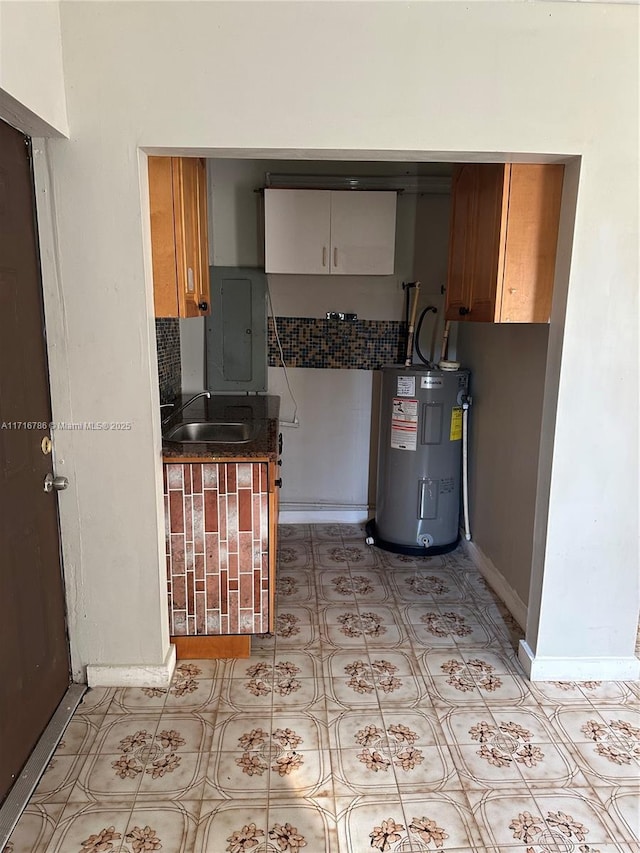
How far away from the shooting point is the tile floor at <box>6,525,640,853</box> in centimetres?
160

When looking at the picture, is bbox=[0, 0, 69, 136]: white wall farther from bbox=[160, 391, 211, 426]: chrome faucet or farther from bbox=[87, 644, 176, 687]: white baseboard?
bbox=[87, 644, 176, 687]: white baseboard

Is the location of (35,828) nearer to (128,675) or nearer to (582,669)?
(128,675)

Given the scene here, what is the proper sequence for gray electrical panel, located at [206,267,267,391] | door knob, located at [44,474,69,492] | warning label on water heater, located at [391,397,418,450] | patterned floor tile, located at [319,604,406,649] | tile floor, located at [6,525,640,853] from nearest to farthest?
tile floor, located at [6,525,640,853] → door knob, located at [44,474,69,492] → patterned floor tile, located at [319,604,406,649] → warning label on water heater, located at [391,397,418,450] → gray electrical panel, located at [206,267,267,391]

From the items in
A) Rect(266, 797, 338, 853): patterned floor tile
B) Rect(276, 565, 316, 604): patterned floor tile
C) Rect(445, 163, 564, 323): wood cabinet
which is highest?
Rect(445, 163, 564, 323): wood cabinet

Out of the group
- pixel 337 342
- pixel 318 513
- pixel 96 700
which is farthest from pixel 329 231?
pixel 96 700

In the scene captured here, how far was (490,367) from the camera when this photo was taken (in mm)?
3117

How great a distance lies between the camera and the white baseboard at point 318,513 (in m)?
3.88

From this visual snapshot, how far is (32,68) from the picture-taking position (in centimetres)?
160

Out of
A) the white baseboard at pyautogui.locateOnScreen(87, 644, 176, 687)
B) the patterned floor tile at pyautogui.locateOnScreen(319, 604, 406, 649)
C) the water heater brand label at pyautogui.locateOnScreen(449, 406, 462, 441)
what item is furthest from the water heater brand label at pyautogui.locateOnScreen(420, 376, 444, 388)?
the white baseboard at pyautogui.locateOnScreen(87, 644, 176, 687)

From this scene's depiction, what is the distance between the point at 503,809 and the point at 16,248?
86.8 inches

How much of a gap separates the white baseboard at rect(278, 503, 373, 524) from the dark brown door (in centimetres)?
199

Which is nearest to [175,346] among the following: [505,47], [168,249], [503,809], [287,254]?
[287,254]

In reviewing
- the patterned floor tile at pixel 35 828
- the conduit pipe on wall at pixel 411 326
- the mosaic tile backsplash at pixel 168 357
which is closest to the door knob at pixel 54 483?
the patterned floor tile at pixel 35 828

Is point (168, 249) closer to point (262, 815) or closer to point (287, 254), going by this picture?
point (287, 254)
